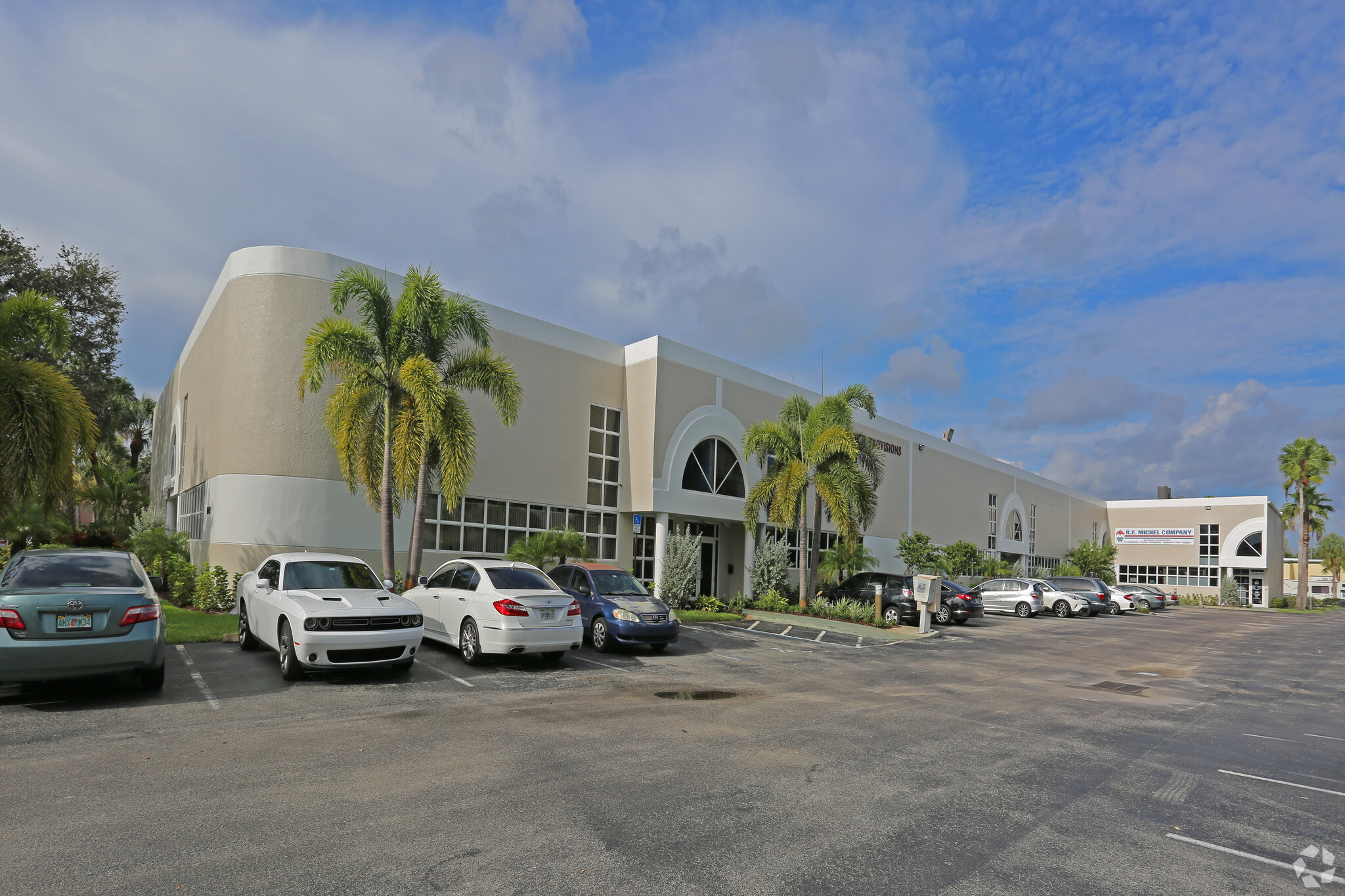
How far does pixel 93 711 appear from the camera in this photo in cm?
812

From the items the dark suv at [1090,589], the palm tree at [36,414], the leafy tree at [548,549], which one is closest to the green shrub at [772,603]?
the leafy tree at [548,549]

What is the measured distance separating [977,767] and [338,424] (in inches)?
539

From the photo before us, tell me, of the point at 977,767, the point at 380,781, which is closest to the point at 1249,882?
the point at 977,767

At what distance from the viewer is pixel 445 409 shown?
15680mm

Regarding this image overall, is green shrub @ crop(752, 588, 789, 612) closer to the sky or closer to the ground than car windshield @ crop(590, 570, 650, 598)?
closer to the ground

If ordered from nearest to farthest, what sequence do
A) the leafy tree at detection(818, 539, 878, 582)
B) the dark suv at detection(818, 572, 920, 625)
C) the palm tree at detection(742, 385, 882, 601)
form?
1. the dark suv at detection(818, 572, 920, 625)
2. the palm tree at detection(742, 385, 882, 601)
3. the leafy tree at detection(818, 539, 878, 582)

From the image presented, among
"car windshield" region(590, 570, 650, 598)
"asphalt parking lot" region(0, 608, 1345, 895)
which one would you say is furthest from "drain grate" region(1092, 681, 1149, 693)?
"car windshield" region(590, 570, 650, 598)

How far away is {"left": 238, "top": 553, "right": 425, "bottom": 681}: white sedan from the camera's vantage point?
9.90 meters

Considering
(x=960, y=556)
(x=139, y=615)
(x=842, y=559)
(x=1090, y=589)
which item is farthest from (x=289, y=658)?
(x=1090, y=589)

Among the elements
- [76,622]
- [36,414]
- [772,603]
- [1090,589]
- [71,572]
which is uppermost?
[36,414]

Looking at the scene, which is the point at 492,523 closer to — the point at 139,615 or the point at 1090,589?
the point at 139,615

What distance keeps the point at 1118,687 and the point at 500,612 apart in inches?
408

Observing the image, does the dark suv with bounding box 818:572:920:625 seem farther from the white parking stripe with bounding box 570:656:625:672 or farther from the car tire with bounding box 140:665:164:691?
the car tire with bounding box 140:665:164:691

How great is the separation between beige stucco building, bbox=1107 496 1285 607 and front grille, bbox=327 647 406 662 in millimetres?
67380
